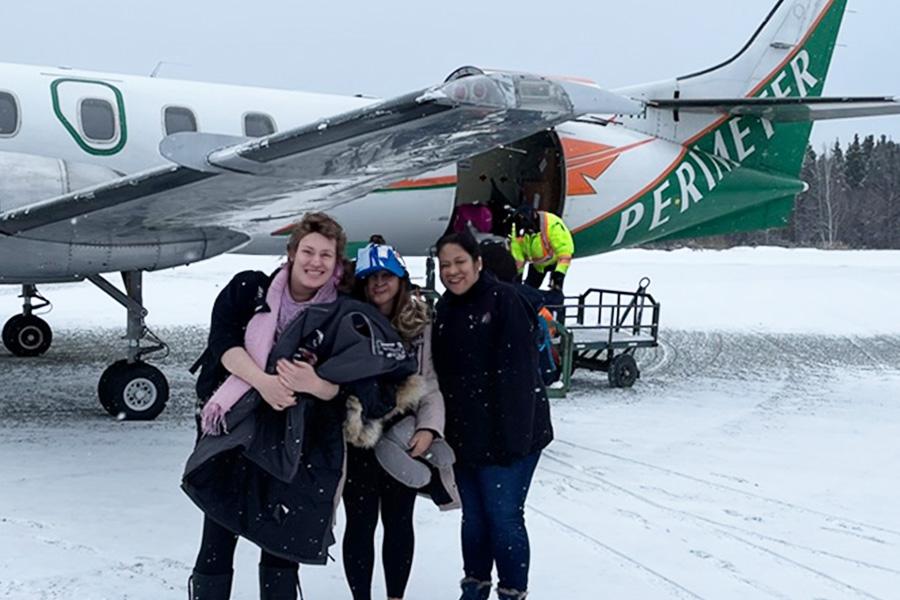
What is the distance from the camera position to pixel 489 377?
3.58 meters

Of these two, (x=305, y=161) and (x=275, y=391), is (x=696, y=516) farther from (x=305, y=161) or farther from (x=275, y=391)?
(x=275, y=391)

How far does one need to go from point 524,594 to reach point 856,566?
1.99m

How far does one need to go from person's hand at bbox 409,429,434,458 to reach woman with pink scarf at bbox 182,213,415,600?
0.22 metres

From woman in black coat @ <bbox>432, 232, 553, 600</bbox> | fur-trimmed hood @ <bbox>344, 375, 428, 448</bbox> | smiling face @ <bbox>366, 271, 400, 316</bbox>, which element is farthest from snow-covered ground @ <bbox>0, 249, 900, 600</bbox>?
smiling face @ <bbox>366, 271, 400, 316</bbox>

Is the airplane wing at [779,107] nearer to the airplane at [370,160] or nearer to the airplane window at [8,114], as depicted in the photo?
the airplane at [370,160]

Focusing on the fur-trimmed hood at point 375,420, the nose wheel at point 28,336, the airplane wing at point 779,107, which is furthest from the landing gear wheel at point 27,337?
the fur-trimmed hood at point 375,420

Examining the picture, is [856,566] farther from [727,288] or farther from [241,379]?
[727,288]

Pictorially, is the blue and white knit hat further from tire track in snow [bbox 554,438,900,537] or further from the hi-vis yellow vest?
the hi-vis yellow vest

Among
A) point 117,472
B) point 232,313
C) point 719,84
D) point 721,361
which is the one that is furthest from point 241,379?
point 719,84

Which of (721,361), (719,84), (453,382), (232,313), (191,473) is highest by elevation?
(719,84)

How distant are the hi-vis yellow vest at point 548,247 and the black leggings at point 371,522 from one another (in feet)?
16.9

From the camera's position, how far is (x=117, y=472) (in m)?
5.69

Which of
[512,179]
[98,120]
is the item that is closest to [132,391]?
[98,120]

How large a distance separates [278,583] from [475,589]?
90 centimetres
